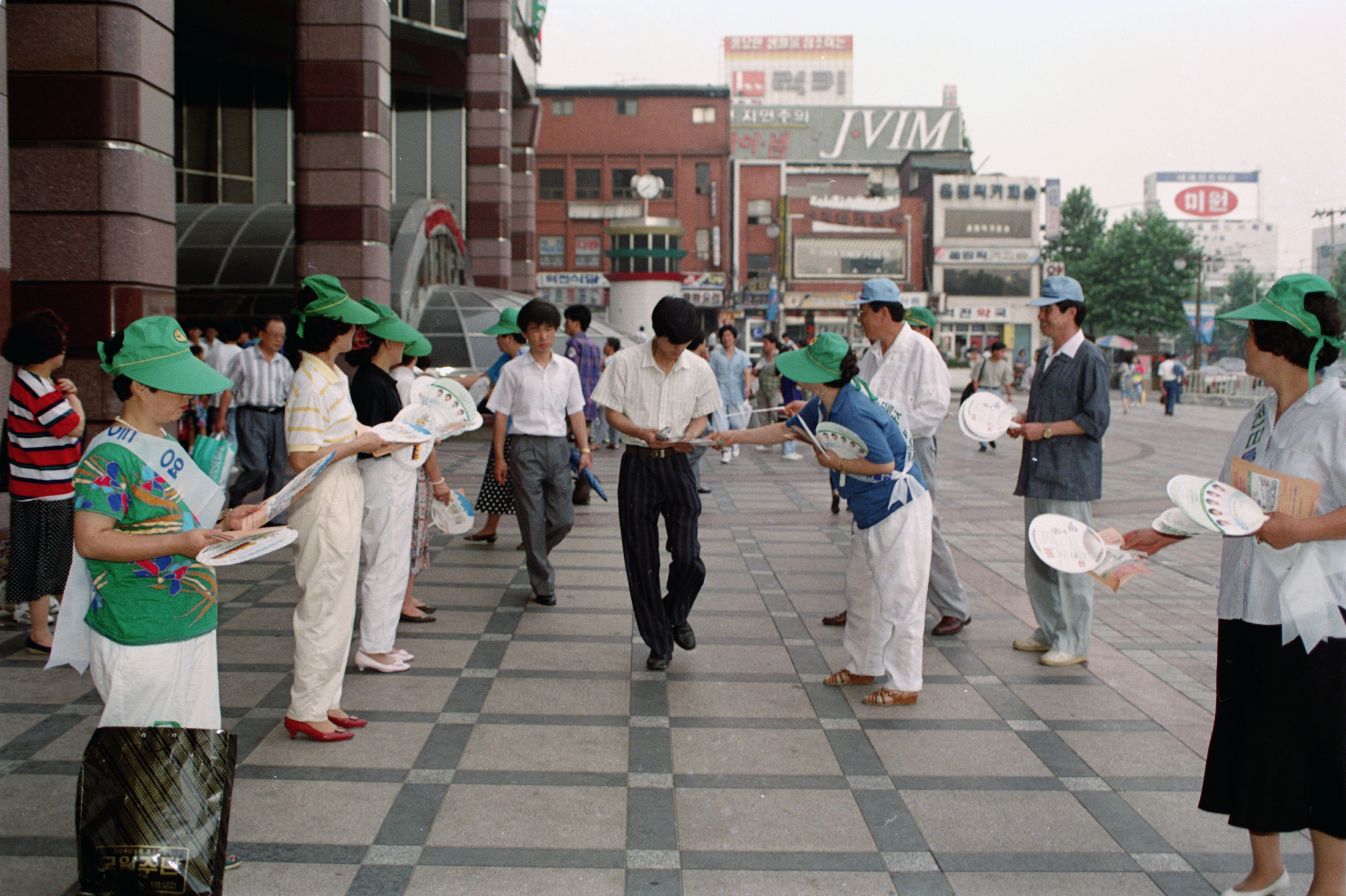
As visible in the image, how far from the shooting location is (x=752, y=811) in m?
3.80

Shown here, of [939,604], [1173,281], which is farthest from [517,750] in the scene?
[1173,281]

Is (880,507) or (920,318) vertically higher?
(920,318)

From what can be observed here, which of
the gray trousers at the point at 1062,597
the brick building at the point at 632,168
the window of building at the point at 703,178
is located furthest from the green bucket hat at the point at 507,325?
the window of building at the point at 703,178

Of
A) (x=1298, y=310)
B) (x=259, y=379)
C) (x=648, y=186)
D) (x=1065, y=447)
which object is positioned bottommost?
(x=1065, y=447)

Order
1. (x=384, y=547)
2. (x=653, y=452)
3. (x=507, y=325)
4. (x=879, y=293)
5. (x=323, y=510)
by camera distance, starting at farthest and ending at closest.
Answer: (x=507, y=325) → (x=879, y=293) → (x=653, y=452) → (x=384, y=547) → (x=323, y=510)

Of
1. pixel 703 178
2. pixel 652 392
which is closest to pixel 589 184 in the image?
pixel 703 178

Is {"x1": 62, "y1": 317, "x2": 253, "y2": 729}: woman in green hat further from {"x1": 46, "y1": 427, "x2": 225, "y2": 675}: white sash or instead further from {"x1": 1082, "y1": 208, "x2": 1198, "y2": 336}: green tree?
{"x1": 1082, "y1": 208, "x2": 1198, "y2": 336}: green tree

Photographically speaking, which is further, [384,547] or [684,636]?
[684,636]

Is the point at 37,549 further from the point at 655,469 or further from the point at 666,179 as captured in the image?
the point at 666,179

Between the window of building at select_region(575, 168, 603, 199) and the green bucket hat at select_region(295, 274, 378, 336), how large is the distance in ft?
173

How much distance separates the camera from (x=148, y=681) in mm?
3082

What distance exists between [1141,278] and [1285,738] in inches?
2400

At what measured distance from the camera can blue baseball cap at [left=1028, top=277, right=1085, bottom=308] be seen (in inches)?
218

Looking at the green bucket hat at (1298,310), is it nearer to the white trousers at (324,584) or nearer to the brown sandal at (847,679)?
the brown sandal at (847,679)
